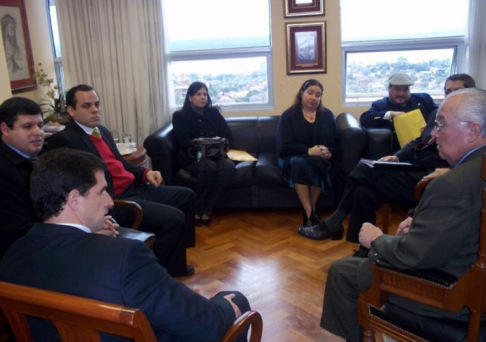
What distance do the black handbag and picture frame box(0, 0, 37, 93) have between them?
70.6 inches


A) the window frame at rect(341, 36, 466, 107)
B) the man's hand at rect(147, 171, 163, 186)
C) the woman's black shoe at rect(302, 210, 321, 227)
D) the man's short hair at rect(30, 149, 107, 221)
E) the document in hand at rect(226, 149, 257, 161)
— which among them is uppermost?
the window frame at rect(341, 36, 466, 107)

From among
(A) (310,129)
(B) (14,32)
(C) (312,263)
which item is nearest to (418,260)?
(C) (312,263)

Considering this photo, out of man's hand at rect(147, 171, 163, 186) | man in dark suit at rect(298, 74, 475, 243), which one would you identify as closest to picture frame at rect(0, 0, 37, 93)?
man's hand at rect(147, 171, 163, 186)

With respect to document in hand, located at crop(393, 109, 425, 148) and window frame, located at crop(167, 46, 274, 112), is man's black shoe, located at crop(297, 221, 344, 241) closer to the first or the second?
document in hand, located at crop(393, 109, 425, 148)

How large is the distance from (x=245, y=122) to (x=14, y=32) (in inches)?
89.9

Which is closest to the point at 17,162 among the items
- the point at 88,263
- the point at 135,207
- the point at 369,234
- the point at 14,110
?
the point at 14,110

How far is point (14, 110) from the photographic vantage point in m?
2.23

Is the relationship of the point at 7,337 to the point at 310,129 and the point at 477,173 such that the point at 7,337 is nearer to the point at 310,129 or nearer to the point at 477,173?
the point at 477,173

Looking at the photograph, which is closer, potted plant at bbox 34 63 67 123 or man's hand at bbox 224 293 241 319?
man's hand at bbox 224 293 241 319

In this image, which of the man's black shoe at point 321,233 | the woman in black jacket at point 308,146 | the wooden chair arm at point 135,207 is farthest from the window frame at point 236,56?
the wooden chair arm at point 135,207

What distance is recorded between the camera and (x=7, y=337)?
222 cm

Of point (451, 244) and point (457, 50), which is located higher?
point (457, 50)

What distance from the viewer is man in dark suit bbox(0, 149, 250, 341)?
3.77 ft

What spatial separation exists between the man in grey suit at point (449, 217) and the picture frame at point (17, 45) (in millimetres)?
3650
